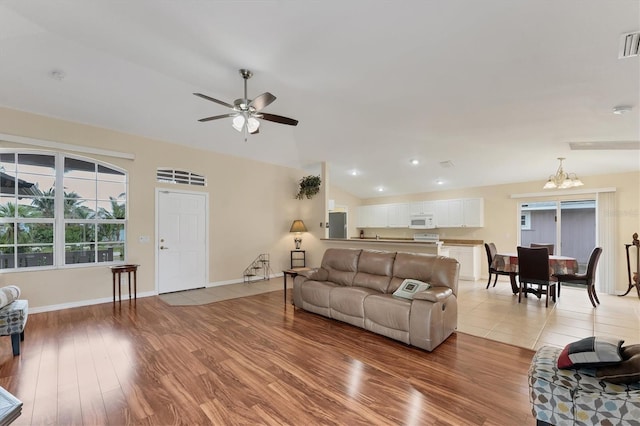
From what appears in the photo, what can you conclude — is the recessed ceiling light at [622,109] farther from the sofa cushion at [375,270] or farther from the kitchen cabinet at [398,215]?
the kitchen cabinet at [398,215]

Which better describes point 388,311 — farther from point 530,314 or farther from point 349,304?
point 530,314

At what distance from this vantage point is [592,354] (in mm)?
1584

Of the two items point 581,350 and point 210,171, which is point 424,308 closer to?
point 581,350

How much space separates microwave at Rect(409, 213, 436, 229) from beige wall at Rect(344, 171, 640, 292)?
0.39 m

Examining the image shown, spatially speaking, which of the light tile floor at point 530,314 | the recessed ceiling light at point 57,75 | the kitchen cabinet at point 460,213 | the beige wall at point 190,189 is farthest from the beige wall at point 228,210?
the recessed ceiling light at point 57,75

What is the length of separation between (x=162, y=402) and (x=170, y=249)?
391 centimetres

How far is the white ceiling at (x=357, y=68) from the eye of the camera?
2.40 meters

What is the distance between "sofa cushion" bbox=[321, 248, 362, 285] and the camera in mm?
4391

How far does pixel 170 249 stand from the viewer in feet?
18.2

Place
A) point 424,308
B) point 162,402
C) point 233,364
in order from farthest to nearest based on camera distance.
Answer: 1. point 424,308
2. point 233,364
3. point 162,402

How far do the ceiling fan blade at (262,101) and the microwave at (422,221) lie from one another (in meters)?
6.12

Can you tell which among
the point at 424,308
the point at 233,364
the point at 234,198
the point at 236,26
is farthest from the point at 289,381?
the point at 234,198

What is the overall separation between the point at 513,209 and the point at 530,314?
134 inches

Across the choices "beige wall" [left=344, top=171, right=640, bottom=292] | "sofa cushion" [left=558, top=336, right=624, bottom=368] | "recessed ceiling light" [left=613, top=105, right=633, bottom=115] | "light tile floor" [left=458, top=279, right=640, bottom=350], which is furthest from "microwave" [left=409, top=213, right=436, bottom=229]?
"sofa cushion" [left=558, top=336, right=624, bottom=368]
